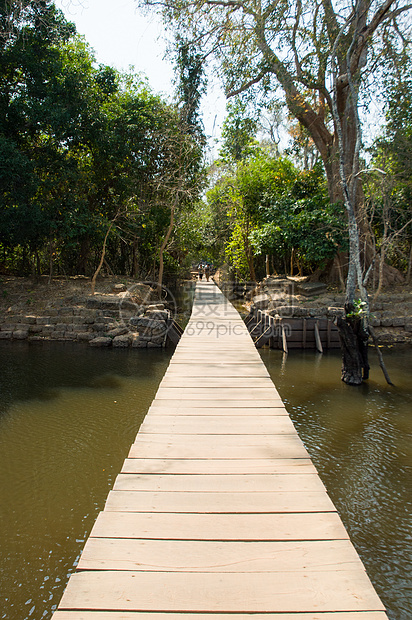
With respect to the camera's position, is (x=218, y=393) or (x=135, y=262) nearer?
(x=218, y=393)

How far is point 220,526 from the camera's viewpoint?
1.74 meters

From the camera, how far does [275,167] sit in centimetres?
1309

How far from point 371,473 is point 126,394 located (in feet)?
11.0

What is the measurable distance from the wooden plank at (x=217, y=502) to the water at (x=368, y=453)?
41.2 inches

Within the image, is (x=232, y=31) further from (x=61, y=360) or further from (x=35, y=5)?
(x=61, y=360)

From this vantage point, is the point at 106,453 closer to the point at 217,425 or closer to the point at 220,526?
the point at 217,425

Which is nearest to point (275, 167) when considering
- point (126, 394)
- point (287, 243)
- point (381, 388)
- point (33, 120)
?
point (287, 243)

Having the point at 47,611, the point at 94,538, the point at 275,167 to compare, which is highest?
the point at 275,167

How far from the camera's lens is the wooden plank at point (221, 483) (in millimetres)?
2043

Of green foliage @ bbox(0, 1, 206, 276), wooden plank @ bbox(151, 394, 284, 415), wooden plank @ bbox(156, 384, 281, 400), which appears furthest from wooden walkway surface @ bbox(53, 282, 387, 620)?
green foliage @ bbox(0, 1, 206, 276)

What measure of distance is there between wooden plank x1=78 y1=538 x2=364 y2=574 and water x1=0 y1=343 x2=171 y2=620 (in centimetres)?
116

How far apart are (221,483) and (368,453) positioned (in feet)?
8.80

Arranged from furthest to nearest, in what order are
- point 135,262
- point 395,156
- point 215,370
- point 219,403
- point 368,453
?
1. point 135,262
2. point 395,156
3. point 215,370
4. point 368,453
5. point 219,403

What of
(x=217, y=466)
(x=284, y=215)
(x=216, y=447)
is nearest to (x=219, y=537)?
(x=217, y=466)
